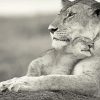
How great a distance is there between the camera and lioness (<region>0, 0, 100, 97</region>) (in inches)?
358

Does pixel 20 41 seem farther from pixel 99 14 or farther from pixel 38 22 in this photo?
pixel 99 14

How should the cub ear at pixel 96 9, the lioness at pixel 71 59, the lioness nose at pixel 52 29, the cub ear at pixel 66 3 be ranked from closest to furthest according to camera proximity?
the lioness at pixel 71 59 < the lioness nose at pixel 52 29 < the cub ear at pixel 96 9 < the cub ear at pixel 66 3

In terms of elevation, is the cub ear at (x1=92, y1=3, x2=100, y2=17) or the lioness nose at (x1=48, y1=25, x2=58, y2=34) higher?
the cub ear at (x1=92, y1=3, x2=100, y2=17)

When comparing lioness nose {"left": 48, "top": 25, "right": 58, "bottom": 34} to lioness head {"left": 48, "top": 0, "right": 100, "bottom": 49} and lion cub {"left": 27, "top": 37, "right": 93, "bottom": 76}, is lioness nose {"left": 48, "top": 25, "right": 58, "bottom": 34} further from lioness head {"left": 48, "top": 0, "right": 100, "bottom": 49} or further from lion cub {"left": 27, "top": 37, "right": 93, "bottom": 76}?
lion cub {"left": 27, "top": 37, "right": 93, "bottom": 76}

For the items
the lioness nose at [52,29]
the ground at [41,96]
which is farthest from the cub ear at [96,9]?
the ground at [41,96]

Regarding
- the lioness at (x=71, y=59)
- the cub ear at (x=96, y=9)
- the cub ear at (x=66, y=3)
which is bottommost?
the lioness at (x=71, y=59)

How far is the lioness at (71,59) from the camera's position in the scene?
9.09m

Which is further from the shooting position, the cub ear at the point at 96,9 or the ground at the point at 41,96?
the cub ear at the point at 96,9

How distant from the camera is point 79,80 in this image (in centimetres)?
918

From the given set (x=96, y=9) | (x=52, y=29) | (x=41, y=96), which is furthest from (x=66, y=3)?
(x=41, y=96)

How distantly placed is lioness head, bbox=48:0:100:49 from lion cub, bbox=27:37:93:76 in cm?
9

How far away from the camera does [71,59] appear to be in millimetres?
9672

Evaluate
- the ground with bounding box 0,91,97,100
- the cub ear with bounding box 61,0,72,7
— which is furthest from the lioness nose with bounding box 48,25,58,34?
the ground with bounding box 0,91,97,100

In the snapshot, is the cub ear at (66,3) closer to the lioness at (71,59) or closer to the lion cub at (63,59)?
the lioness at (71,59)
